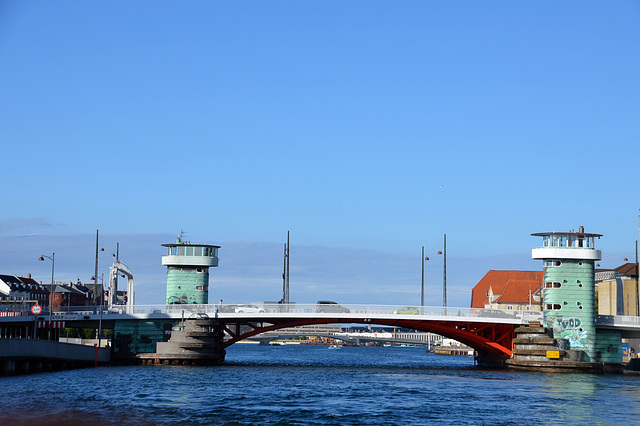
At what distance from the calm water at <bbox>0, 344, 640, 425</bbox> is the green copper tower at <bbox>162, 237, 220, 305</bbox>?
17.3 metres


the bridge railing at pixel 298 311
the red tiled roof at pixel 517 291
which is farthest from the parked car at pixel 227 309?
the red tiled roof at pixel 517 291

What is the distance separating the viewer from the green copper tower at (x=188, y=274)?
101 m

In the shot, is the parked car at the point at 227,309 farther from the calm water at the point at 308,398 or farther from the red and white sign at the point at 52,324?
the red and white sign at the point at 52,324

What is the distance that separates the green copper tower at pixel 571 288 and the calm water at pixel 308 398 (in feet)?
26.4

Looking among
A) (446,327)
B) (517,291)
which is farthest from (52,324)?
(517,291)

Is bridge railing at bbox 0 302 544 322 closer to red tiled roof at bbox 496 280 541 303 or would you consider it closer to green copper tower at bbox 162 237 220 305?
green copper tower at bbox 162 237 220 305

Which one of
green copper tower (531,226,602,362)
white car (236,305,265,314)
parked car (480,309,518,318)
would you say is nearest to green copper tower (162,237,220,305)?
white car (236,305,265,314)

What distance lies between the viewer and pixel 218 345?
9825 centimetres

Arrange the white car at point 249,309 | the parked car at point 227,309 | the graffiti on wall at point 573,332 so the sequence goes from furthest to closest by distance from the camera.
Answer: the white car at point 249,309, the parked car at point 227,309, the graffiti on wall at point 573,332

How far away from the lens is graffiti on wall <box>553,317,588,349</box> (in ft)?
301

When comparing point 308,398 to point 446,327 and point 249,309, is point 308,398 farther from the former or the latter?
point 446,327

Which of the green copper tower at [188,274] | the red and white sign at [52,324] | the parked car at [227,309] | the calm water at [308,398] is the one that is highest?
the green copper tower at [188,274]

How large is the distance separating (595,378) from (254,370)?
1419 inches

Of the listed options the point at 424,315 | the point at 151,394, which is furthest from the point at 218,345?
the point at 151,394
